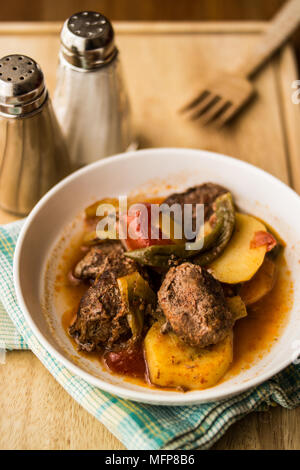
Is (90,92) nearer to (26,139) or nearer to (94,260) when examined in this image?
(26,139)

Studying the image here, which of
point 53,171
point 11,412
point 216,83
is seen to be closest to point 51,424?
point 11,412

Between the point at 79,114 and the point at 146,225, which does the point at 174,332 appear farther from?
the point at 79,114

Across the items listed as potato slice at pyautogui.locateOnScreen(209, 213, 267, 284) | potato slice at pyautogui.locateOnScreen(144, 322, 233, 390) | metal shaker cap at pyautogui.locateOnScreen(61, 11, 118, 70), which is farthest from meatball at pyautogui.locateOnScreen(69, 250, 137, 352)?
metal shaker cap at pyautogui.locateOnScreen(61, 11, 118, 70)

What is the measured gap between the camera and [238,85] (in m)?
4.16

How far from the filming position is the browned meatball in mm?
2434

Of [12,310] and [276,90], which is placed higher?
[276,90]

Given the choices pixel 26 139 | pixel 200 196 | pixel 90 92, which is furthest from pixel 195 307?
pixel 90 92

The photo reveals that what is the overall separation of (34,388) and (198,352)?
83cm

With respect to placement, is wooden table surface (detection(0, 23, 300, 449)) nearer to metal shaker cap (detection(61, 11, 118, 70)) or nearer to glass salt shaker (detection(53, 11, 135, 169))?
glass salt shaker (detection(53, 11, 135, 169))

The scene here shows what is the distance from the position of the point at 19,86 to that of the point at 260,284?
1582 millimetres

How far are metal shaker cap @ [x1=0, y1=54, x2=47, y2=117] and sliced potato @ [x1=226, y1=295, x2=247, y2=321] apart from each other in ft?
4.71

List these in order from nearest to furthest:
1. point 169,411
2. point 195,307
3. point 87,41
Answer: point 195,307 → point 169,411 → point 87,41

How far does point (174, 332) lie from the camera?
2553 millimetres
